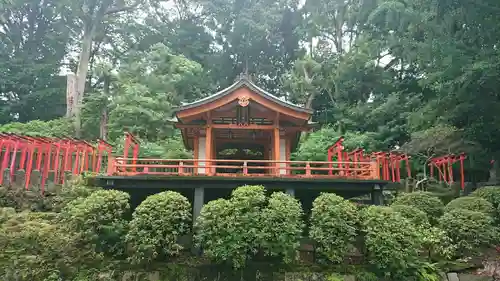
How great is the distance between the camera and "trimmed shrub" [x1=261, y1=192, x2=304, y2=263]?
28.1 feet

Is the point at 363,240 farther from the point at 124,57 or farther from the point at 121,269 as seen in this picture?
the point at 124,57

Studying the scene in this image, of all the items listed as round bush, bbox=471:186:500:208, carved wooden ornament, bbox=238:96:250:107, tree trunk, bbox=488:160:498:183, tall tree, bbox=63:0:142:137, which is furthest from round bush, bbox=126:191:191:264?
tall tree, bbox=63:0:142:137

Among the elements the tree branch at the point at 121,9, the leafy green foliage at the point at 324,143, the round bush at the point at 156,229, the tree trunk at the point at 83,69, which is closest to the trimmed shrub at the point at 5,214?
the round bush at the point at 156,229

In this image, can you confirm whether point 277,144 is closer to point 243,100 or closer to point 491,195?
point 243,100

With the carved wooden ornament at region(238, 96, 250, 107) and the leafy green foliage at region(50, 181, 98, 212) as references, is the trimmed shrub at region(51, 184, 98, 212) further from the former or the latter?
the carved wooden ornament at region(238, 96, 250, 107)

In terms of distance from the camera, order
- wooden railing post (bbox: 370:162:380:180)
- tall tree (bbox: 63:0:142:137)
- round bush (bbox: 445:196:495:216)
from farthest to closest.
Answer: tall tree (bbox: 63:0:142:137)
wooden railing post (bbox: 370:162:380:180)
round bush (bbox: 445:196:495:216)

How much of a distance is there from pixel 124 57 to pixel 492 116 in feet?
86.4

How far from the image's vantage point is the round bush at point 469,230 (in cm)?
934

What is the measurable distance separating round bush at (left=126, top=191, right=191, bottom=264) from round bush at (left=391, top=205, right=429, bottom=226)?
5896mm

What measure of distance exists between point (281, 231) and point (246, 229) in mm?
824

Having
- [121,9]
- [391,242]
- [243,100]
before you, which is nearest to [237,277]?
[391,242]

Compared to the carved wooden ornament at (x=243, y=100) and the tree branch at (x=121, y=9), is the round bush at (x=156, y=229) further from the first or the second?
the tree branch at (x=121, y=9)

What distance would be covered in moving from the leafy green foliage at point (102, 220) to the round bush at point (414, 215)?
291 inches

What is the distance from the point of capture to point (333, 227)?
28.8 feet
